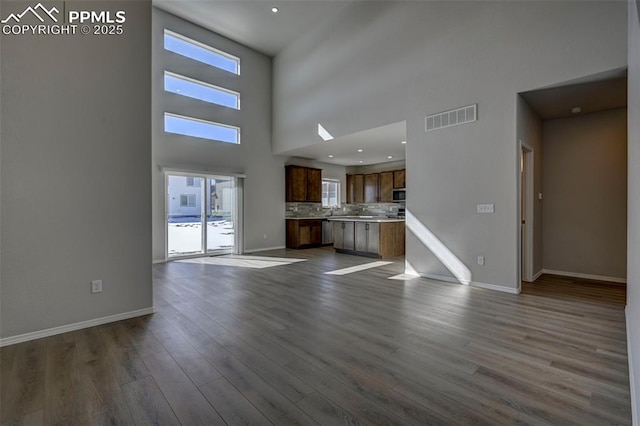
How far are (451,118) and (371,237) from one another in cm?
331

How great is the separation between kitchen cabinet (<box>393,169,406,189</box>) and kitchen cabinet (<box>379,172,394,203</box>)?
0.36 feet

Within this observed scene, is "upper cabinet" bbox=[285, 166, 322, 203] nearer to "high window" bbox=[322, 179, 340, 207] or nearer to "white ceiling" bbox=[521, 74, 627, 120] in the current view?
"high window" bbox=[322, 179, 340, 207]

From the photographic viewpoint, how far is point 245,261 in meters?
6.53

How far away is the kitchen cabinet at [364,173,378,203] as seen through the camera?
9836 millimetres

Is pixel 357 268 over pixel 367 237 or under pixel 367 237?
under

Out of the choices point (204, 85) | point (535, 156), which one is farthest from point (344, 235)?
Answer: point (204, 85)

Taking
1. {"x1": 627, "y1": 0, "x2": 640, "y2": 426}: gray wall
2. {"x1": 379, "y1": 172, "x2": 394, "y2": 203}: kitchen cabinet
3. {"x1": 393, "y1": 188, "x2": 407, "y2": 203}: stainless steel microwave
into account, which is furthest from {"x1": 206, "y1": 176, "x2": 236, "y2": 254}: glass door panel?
{"x1": 627, "y1": 0, "x2": 640, "y2": 426}: gray wall

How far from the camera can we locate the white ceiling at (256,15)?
20.4 ft

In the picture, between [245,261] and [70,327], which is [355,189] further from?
[70,327]

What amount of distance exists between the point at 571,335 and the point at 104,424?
141 inches

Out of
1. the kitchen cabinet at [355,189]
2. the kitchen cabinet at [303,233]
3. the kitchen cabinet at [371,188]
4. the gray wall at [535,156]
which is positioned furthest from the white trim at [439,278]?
the kitchen cabinet at [355,189]

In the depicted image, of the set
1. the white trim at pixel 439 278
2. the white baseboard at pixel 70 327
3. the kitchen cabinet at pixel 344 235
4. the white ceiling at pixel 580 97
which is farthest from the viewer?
the kitchen cabinet at pixel 344 235

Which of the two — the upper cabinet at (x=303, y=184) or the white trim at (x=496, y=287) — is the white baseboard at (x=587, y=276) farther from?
the upper cabinet at (x=303, y=184)

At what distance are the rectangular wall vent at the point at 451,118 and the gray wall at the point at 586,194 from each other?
201 centimetres
